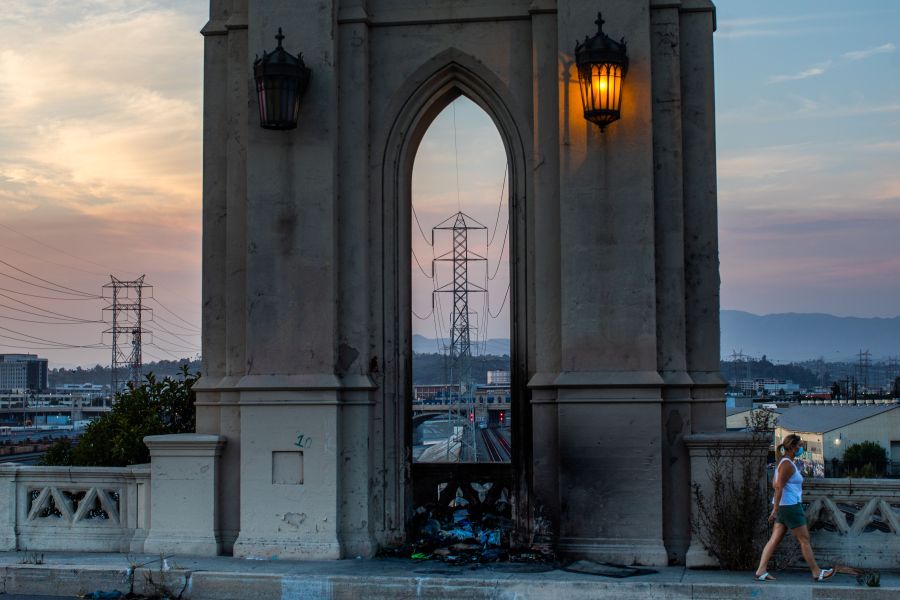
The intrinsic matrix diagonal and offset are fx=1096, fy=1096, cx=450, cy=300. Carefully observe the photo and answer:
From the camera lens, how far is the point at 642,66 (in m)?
10.8

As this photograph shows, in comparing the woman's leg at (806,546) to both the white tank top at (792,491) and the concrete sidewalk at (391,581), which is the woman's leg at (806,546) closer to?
the concrete sidewalk at (391,581)

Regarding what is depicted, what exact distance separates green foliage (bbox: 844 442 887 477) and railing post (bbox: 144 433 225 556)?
73.3 m

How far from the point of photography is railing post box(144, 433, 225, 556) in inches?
436

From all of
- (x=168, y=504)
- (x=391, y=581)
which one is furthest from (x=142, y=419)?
(x=391, y=581)

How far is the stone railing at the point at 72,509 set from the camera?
11.3 m

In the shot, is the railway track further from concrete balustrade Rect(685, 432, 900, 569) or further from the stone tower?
concrete balustrade Rect(685, 432, 900, 569)

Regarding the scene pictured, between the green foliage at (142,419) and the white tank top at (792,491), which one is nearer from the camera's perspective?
the white tank top at (792,491)

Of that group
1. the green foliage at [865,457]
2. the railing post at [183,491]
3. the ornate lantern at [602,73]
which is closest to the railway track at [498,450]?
the green foliage at [865,457]

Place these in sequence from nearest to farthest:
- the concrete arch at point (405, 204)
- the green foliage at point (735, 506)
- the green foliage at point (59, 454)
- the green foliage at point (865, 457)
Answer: the green foliage at point (735, 506), the concrete arch at point (405, 204), the green foliage at point (59, 454), the green foliage at point (865, 457)

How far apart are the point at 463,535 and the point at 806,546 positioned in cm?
390

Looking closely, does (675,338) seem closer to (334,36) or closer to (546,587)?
(546,587)

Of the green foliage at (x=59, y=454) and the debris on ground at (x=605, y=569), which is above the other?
the green foliage at (x=59, y=454)

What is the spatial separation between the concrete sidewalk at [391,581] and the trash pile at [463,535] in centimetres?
38

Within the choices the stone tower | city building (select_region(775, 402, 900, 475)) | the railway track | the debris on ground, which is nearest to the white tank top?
the stone tower
